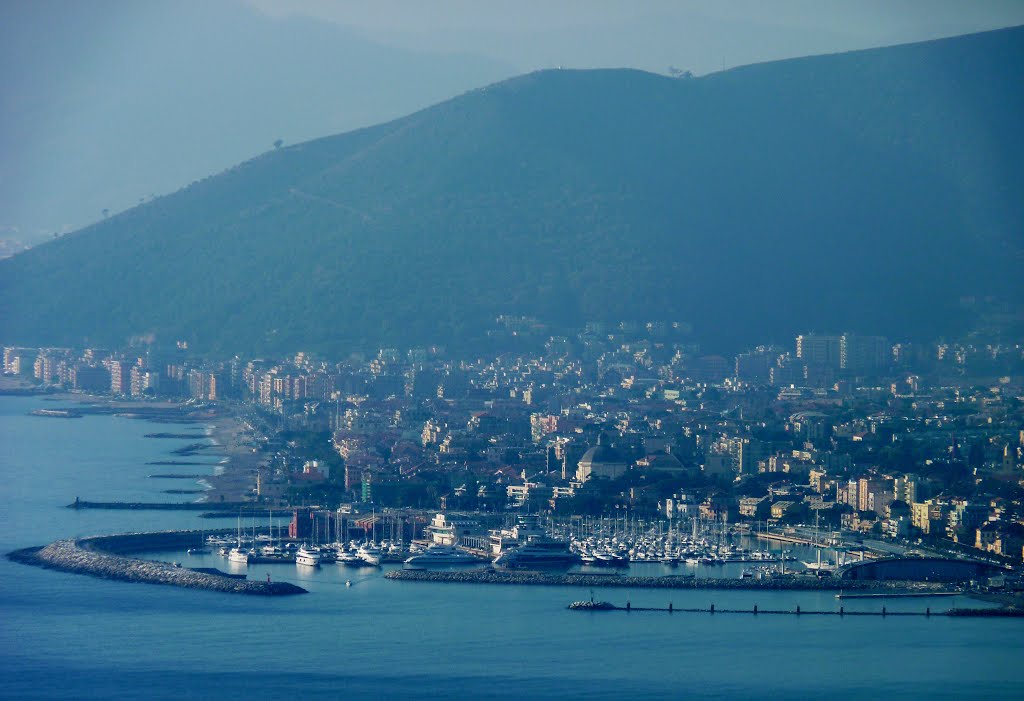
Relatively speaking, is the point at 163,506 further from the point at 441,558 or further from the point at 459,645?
the point at 459,645

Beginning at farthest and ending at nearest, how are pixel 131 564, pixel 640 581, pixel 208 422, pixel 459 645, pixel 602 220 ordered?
pixel 602 220, pixel 208 422, pixel 131 564, pixel 640 581, pixel 459 645

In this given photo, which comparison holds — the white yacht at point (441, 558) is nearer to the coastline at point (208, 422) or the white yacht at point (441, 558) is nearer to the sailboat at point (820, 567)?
the sailboat at point (820, 567)

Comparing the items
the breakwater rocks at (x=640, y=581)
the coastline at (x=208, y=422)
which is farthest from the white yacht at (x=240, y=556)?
the coastline at (x=208, y=422)

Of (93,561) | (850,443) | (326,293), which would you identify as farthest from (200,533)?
(326,293)

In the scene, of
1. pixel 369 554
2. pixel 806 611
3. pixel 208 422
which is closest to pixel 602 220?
pixel 208 422

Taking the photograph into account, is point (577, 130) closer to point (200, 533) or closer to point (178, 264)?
point (178, 264)

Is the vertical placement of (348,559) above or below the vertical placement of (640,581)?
above

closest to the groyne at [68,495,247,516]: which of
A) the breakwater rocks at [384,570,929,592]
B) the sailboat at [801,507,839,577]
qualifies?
the breakwater rocks at [384,570,929,592]
